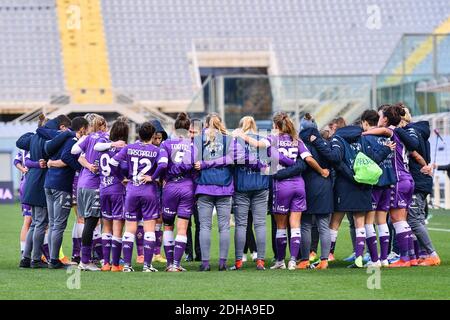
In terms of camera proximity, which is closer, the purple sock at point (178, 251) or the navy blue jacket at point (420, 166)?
the purple sock at point (178, 251)

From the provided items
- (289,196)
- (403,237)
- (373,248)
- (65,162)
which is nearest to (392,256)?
(403,237)

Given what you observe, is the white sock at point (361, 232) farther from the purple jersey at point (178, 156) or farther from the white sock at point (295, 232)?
the purple jersey at point (178, 156)

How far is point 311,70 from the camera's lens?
4566 centimetres

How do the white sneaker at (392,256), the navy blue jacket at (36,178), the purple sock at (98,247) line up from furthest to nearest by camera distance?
the purple sock at (98,247) < the white sneaker at (392,256) < the navy blue jacket at (36,178)

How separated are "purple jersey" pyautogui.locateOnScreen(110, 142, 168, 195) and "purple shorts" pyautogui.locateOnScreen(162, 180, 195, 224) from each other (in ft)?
0.75

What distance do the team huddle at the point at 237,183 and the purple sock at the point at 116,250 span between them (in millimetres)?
12

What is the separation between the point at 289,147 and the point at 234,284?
7.99 feet

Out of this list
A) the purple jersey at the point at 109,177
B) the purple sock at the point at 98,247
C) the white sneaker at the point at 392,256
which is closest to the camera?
the purple jersey at the point at 109,177

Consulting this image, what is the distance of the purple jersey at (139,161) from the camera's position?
40.4 feet

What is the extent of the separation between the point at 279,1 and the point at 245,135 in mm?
38192

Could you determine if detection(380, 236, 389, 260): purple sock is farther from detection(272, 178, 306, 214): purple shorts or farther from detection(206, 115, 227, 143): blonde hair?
detection(206, 115, 227, 143): blonde hair

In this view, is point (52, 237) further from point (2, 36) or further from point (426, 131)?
point (2, 36)

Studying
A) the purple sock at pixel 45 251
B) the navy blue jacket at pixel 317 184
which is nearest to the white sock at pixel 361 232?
the navy blue jacket at pixel 317 184
